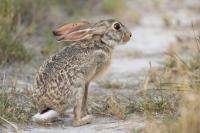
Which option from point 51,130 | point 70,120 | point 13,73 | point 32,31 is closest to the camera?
point 51,130

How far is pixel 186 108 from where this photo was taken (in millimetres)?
5574

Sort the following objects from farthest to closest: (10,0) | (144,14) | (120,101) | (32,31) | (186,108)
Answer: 1. (144,14)
2. (32,31)
3. (10,0)
4. (120,101)
5. (186,108)

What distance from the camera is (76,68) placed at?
6836mm

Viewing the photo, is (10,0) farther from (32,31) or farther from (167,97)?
(167,97)

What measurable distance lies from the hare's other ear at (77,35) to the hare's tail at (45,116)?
0.77 m

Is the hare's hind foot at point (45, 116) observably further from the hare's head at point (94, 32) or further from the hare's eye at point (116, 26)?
the hare's eye at point (116, 26)

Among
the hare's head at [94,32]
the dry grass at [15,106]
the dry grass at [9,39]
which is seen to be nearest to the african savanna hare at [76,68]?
the hare's head at [94,32]

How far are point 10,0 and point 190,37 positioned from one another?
10.1 ft

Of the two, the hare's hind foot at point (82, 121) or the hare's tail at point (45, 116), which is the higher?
the hare's tail at point (45, 116)

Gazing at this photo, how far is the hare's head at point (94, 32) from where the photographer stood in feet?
23.3

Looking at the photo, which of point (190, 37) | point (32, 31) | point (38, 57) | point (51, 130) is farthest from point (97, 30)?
point (190, 37)

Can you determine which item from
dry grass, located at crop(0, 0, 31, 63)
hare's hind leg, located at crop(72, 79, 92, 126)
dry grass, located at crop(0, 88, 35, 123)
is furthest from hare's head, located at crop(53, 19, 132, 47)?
dry grass, located at crop(0, 0, 31, 63)

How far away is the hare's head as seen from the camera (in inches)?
280

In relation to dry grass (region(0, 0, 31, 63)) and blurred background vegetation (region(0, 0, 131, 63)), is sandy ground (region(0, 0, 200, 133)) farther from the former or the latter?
blurred background vegetation (region(0, 0, 131, 63))
